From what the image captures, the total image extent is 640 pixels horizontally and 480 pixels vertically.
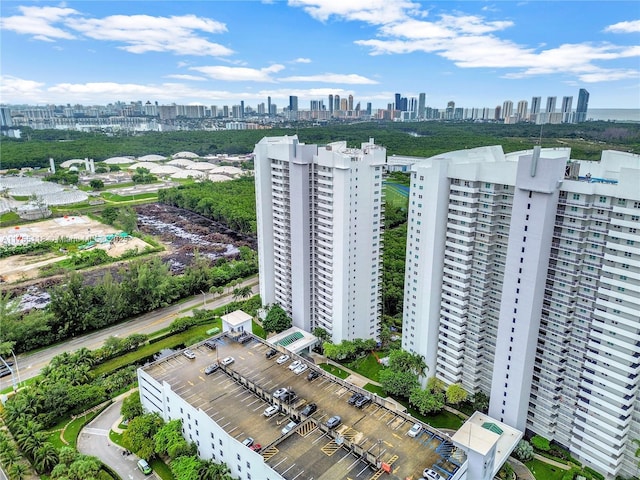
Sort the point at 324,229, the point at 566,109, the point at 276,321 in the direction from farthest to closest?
the point at 566,109 → the point at 276,321 → the point at 324,229

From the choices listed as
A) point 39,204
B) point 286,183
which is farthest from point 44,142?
point 286,183

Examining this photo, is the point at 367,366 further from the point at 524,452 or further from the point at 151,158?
the point at 151,158

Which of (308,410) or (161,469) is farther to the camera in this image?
(161,469)

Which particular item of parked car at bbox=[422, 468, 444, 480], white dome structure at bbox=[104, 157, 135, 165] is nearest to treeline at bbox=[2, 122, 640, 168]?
white dome structure at bbox=[104, 157, 135, 165]

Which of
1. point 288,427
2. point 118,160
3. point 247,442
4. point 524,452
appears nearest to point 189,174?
point 118,160

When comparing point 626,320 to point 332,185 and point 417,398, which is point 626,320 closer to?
point 417,398

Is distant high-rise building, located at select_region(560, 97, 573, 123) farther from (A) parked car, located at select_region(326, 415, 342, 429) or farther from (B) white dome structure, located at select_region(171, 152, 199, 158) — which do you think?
(B) white dome structure, located at select_region(171, 152, 199, 158)

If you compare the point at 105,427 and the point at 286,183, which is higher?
the point at 286,183
